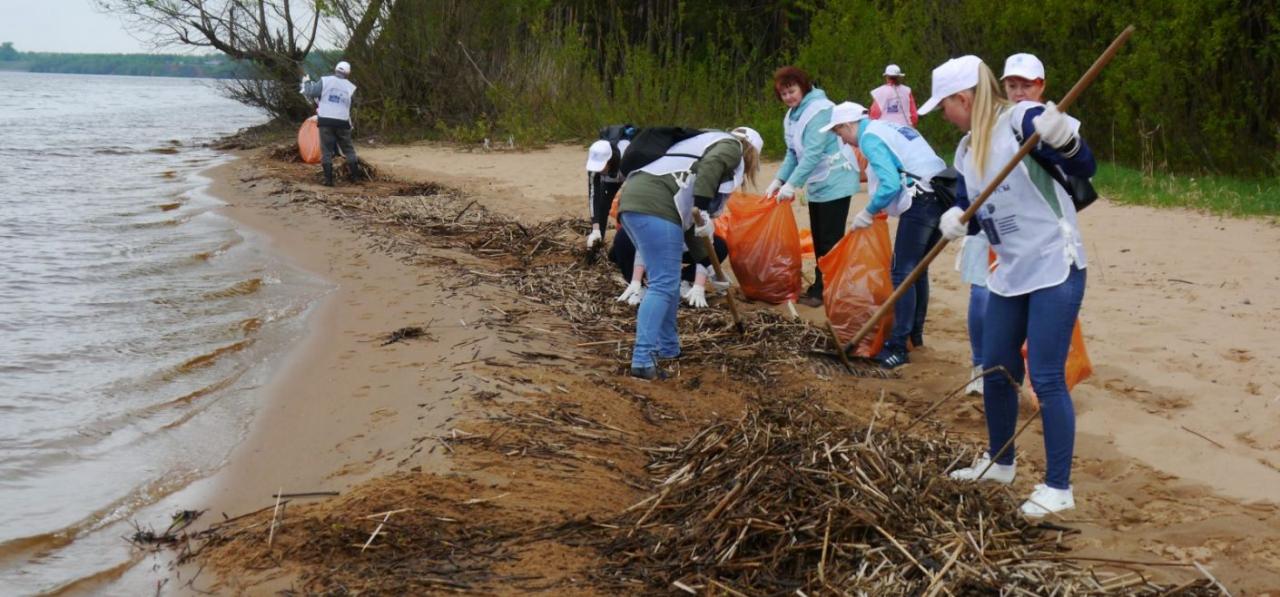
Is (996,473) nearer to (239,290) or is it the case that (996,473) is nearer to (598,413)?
(598,413)

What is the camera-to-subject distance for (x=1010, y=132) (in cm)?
400

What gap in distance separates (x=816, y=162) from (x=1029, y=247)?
11.3ft

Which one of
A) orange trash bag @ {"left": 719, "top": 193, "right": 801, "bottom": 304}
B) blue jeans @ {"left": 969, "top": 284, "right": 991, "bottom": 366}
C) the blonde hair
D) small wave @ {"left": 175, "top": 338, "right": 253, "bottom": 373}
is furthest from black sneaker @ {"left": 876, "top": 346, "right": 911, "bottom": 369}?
small wave @ {"left": 175, "top": 338, "right": 253, "bottom": 373}

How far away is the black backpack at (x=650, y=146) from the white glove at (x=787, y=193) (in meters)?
1.75

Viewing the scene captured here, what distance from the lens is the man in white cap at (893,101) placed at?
34.7 feet

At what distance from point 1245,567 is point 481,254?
6849 millimetres

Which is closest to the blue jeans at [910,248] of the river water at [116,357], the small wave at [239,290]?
the river water at [116,357]

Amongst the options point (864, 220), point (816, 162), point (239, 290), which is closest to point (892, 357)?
point (864, 220)

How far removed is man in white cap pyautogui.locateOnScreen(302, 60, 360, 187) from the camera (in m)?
14.9

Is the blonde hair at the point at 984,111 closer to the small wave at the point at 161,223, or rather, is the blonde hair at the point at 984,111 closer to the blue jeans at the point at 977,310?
the blue jeans at the point at 977,310

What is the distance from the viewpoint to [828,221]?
299 inches

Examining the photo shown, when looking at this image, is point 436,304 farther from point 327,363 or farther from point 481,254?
point 481,254

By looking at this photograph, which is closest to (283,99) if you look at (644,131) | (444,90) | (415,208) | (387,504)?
(444,90)

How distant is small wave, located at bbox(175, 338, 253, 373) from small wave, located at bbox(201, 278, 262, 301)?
1.62m
